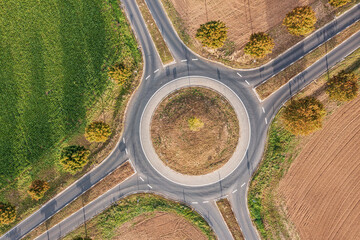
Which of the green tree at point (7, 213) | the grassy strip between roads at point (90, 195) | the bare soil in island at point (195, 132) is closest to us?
the green tree at point (7, 213)

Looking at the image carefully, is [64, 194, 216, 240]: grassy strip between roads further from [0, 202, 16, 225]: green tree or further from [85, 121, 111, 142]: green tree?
[85, 121, 111, 142]: green tree

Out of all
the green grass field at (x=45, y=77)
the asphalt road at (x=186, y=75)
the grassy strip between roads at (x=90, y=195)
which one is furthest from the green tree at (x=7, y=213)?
the grassy strip between roads at (x=90, y=195)

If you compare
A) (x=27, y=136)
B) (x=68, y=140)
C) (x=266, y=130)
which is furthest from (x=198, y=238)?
(x=27, y=136)

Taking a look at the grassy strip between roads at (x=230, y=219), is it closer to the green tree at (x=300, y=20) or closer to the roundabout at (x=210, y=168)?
the roundabout at (x=210, y=168)

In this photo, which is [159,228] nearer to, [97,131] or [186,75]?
[97,131]

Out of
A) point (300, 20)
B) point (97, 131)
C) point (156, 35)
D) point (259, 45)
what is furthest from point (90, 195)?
point (300, 20)

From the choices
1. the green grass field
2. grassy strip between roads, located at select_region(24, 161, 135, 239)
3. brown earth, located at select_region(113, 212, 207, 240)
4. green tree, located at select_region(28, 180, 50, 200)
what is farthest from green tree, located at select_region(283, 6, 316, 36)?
green tree, located at select_region(28, 180, 50, 200)
